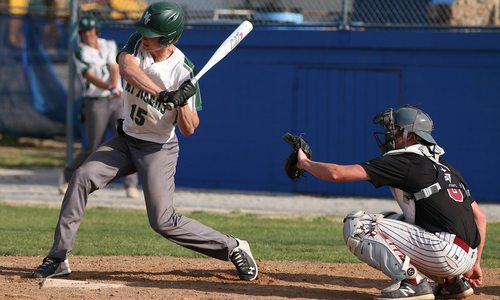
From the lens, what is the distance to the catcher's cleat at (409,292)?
6.06 m

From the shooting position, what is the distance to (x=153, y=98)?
6.58 metres

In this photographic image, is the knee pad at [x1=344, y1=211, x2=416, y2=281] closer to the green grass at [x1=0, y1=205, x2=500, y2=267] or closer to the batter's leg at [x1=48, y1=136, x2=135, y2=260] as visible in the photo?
the batter's leg at [x1=48, y1=136, x2=135, y2=260]

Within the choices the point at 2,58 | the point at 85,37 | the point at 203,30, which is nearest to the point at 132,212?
the point at 85,37

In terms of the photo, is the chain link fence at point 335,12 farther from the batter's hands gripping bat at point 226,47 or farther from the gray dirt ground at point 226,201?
the batter's hands gripping bat at point 226,47

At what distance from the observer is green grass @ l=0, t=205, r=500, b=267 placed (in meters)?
8.48

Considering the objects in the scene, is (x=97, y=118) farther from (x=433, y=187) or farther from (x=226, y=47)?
(x=433, y=187)

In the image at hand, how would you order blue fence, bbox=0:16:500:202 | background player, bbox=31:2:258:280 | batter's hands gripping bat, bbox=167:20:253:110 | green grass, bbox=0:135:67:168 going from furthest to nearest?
green grass, bbox=0:135:67:168 < blue fence, bbox=0:16:500:202 < batter's hands gripping bat, bbox=167:20:253:110 < background player, bbox=31:2:258:280

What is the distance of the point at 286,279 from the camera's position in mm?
7176

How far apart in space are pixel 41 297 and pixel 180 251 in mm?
2549

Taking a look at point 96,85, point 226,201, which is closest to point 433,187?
point 96,85

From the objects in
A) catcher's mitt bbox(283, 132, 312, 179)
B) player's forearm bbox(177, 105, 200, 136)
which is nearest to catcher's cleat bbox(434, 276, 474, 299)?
catcher's mitt bbox(283, 132, 312, 179)

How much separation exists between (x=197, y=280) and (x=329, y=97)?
22.5 ft

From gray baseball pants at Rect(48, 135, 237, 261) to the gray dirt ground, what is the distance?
4.97m

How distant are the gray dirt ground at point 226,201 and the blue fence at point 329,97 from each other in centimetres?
36
